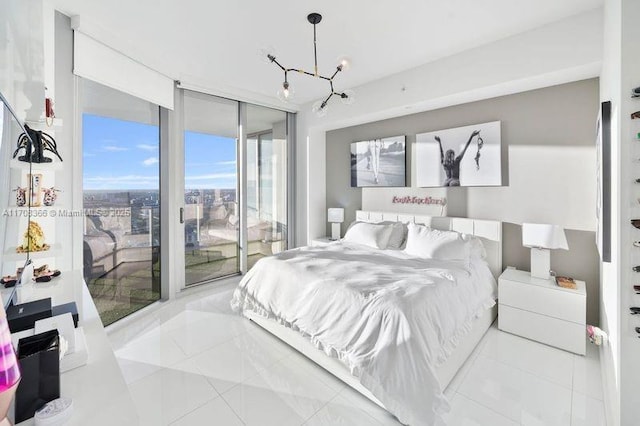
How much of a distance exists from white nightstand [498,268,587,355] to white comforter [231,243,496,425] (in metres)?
0.19

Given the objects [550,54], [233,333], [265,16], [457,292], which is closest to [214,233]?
[233,333]

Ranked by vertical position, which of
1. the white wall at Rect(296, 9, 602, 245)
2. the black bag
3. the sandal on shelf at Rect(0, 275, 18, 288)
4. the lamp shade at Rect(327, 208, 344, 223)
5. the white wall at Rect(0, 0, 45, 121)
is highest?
the white wall at Rect(296, 9, 602, 245)

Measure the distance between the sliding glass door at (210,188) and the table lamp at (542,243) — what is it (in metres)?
3.67

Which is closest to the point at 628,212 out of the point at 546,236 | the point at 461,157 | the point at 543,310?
the point at 546,236

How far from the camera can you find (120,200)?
10.0 ft

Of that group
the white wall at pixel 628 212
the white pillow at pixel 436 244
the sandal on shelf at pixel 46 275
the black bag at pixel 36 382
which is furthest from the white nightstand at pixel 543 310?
the sandal on shelf at pixel 46 275

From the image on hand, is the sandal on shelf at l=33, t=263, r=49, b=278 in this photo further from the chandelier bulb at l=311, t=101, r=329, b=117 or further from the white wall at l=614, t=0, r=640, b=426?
the white wall at l=614, t=0, r=640, b=426

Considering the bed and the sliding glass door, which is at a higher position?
the sliding glass door

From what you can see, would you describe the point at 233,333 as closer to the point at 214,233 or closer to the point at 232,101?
the point at 214,233

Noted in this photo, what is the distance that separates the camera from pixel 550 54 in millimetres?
2531

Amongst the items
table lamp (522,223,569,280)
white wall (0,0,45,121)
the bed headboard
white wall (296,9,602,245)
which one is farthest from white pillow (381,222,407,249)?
white wall (0,0,45,121)

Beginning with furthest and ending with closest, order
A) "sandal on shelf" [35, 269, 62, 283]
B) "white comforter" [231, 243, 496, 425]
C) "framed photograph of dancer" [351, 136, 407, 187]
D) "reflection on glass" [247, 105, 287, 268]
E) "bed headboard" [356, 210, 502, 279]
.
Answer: "reflection on glass" [247, 105, 287, 268], "framed photograph of dancer" [351, 136, 407, 187], "bed headboard" [356, 210, 502, 279], "sandal on shelf" [35, 269, 62, 283], "white comforter" [231, 243, 496, 425]

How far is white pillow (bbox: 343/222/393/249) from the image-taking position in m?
3.66

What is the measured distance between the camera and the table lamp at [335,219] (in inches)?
184
